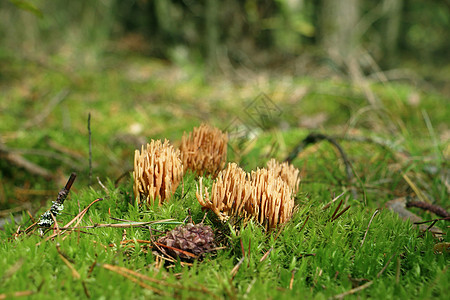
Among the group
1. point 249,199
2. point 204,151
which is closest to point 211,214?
point 249,199

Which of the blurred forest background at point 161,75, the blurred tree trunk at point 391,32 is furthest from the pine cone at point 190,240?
the blurred tree trunk at point 391,32

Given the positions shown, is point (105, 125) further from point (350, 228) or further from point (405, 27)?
point (405, 27)

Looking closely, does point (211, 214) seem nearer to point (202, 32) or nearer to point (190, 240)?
point (190, 240)

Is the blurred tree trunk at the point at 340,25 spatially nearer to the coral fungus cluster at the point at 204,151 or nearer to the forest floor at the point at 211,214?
the forest floor at the point at 211,214

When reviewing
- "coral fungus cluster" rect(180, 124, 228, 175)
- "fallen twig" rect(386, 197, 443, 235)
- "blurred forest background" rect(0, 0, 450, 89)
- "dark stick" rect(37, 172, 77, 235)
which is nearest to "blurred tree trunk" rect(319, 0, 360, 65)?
"blurred forest background" rect(0, 0, 450, 89)

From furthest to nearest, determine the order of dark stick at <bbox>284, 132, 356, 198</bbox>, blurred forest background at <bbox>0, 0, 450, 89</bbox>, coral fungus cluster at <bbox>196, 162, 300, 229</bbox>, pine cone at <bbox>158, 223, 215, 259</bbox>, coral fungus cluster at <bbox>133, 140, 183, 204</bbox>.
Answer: blurred forest background at <bbox>0, 0, 450, 89</bbox> < dark stick at <bbox>284, 132, 356, 198</bbox> < coral fungus cluster at <bbox>133, 140, 183, 204</bbox> < coral fungus cluster at <bbox>196, 162, 300, 229</bbox> < pine cone at <bbox>158, 223, 215, 259</bbox>

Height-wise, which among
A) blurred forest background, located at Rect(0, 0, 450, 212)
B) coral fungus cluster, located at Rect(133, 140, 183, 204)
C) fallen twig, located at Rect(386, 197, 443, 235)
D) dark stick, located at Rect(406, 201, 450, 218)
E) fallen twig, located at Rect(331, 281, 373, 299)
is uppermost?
blurred forest background, located at Rect(0, 0, 450, 212)

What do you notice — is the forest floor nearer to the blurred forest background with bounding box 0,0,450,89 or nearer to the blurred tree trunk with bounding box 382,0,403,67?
the blurred forest background with bounding box 0,0,450,89
